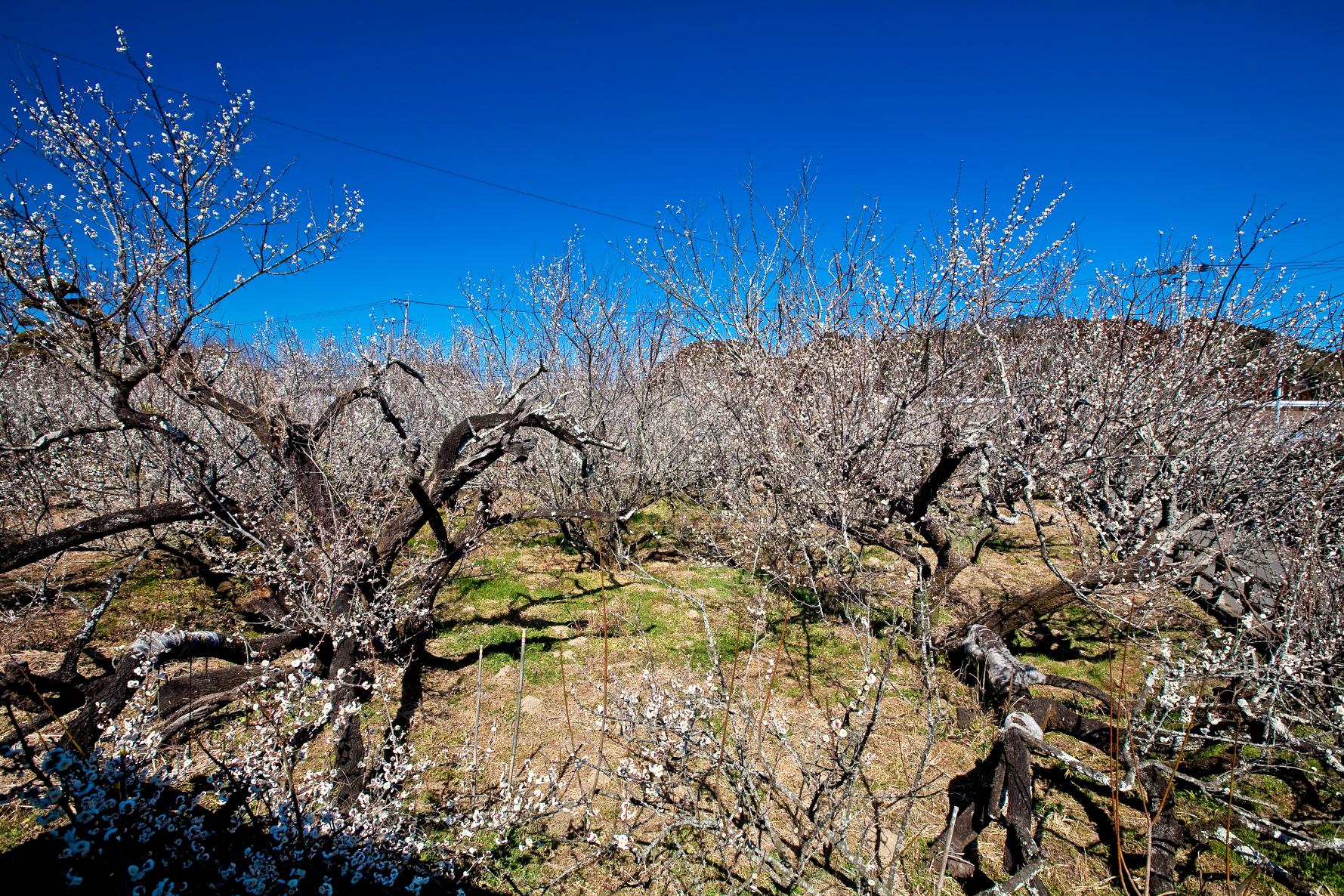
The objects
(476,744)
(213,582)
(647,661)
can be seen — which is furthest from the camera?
(213,582)

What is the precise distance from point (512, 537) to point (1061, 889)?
6.55m

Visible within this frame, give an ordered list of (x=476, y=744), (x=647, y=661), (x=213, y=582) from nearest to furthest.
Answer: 1. (x=476, y=744)
2. (x=647, y=661)
3. (x=213, y=582)

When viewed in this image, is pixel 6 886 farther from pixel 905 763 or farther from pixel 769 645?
pixel 769 645

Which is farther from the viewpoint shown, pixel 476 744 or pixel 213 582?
pixel 213 582

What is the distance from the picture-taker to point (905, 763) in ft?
11.0

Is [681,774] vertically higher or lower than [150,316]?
lower

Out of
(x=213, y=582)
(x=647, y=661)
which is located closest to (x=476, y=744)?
(x=647, y=661)

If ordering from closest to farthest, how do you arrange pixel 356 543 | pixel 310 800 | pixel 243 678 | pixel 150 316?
pixel 310 800, pixel 243 678, pixel 356 543, pixel 150 316

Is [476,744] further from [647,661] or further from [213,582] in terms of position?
[213,582]

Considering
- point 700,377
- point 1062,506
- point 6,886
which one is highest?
point 700,377

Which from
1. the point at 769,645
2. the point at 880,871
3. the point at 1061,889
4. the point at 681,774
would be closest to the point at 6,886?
the point at 681,774

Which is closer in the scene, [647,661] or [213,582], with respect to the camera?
[647,661]

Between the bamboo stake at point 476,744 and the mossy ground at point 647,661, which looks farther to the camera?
the mossy ground at point 647,661

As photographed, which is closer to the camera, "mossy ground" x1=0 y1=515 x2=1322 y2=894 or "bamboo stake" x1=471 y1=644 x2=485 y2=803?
"bamboo stake" x1=471 y1=644 x2=485 y2=803
